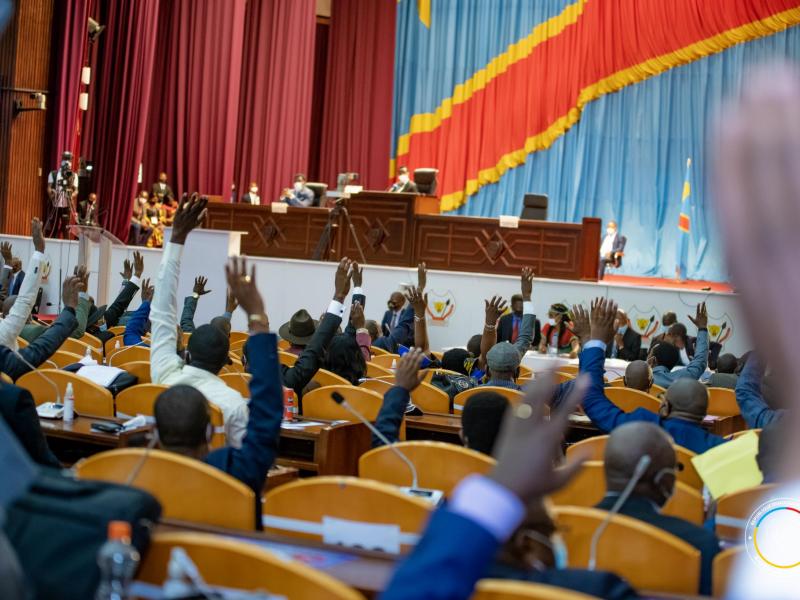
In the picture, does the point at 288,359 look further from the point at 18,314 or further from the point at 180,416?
the point at 180,416

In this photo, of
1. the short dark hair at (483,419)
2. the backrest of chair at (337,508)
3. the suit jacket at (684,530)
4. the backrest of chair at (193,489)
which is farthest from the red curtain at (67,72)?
the suit jacket at (684,530)

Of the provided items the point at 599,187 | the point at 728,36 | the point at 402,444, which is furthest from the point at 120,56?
the point at 402,444

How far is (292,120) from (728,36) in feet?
25.4

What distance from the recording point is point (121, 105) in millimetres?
17062

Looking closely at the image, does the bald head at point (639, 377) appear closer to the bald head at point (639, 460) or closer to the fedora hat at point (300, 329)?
the fedora hat at point (300, 329)

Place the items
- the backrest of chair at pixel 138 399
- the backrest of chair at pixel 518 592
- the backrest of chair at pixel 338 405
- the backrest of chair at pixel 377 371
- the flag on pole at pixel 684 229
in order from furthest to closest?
the flag on pole at pixel 684 229
the backrest of chair at pixel 377 371
the backrest of chair at pixel 338 405
the backrest of chair at pixel 138 399
the backrest of chair at pixel 518 592

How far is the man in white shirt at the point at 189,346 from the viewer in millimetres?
3760

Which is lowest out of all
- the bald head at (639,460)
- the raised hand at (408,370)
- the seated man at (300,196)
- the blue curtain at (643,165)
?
the bald head at (639,460)

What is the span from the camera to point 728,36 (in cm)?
1667

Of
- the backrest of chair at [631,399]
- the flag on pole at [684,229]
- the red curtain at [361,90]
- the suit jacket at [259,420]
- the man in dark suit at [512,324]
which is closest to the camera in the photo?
the suit jacket at [259,420]

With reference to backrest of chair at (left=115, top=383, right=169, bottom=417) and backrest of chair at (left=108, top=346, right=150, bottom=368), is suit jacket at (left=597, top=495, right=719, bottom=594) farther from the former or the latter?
backrest of chair at (left=108, top=346, right=150, bottom=368)

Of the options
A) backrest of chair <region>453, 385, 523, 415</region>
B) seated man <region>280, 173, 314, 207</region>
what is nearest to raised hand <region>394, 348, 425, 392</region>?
backrest of chair <region>453, 385, 523, 415</region>

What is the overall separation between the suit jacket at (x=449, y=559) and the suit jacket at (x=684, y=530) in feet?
4.90

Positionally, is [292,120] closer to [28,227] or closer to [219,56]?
[219,56]
